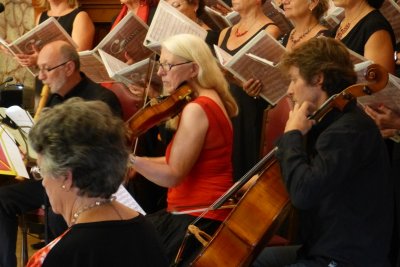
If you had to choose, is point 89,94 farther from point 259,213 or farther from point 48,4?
point 48,4

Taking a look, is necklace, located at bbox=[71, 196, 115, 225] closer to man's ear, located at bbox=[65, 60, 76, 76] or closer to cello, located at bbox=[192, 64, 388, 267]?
cello, located at bbox=[192, 64, 388, 267]

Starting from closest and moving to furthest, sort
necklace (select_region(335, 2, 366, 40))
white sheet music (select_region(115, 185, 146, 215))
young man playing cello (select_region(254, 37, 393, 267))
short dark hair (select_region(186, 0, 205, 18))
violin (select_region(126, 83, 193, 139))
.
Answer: young man playing cello (select_region(254, 37, 393, 267)) → white sheet music (select_region(115, 185, 146, 215)) → violin (select_region(126, 83, 193, 139)) → necklace (select_region(335, 2, 366, 40)) → short dark hair (select_region(186, 0, 205, 18))

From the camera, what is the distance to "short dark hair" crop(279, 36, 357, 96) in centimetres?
197

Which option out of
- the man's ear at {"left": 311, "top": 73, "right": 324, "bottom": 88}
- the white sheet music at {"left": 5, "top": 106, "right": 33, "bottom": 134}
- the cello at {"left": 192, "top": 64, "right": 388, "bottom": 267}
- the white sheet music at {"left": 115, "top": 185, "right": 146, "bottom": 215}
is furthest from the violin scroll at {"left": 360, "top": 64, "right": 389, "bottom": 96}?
the white sheet music at {"left": 5, "top": 106, "right": 33, "bottom": 134}

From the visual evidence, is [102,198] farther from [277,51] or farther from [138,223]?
[277,51]

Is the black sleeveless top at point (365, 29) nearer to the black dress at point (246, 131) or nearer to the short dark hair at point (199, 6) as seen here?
the black dress at point (246, 131)

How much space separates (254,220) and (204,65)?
732 millimetres

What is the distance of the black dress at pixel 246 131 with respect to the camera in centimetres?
321

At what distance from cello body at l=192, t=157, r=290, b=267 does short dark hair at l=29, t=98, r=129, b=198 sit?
20.4 inches

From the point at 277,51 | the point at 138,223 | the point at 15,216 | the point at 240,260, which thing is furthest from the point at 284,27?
the point at 138,223

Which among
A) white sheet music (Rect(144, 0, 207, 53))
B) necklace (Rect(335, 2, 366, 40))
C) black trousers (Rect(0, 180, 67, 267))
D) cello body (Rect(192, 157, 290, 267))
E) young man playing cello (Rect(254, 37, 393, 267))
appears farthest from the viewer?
white sheet music (Rect(144, 0, 207, 53))

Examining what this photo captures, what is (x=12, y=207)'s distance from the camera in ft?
9.75

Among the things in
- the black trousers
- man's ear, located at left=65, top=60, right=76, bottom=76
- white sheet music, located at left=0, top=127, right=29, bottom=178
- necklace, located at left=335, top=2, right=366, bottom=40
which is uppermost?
necklace, located at left=335, top=2, right=366, bottom=40

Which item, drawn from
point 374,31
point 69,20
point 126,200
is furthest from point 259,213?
point 69,20
